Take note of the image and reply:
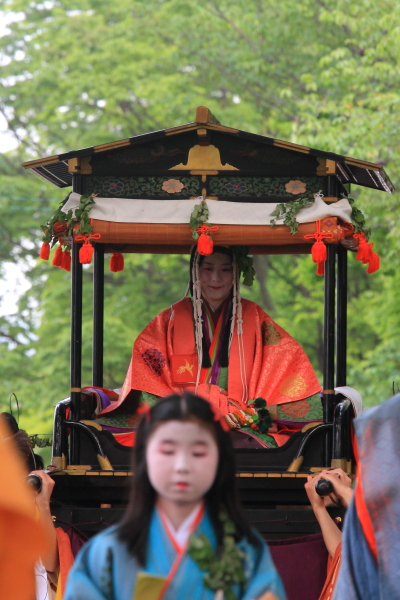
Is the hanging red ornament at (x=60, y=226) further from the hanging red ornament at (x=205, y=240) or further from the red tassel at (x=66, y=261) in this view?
the hanging red ornament at (x=205, y=240)

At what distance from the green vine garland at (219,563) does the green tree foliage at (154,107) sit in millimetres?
10073

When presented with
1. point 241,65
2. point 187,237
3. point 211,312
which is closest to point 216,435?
point 187,237

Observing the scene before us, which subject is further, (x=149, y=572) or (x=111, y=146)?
(x=111, y=146)

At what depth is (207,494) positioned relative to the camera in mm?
2938

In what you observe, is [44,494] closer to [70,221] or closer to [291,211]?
[70,221]

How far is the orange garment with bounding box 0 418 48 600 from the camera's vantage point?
103 inches

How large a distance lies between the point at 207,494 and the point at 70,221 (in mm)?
3423

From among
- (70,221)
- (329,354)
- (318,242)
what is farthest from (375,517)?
(70,221)

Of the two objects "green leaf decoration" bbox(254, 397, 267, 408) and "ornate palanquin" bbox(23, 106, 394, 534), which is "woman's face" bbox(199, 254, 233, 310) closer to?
"ornate palanquin" bbox(23, 106, 394, 534)

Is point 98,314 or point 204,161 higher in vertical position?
point 204,161

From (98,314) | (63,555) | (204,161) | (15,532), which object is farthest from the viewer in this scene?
(98,314)

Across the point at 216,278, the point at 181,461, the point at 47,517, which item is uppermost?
the point at 216,278

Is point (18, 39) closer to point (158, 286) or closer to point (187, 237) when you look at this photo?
point (158, 286)

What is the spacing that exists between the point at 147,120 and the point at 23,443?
41.1 feet
